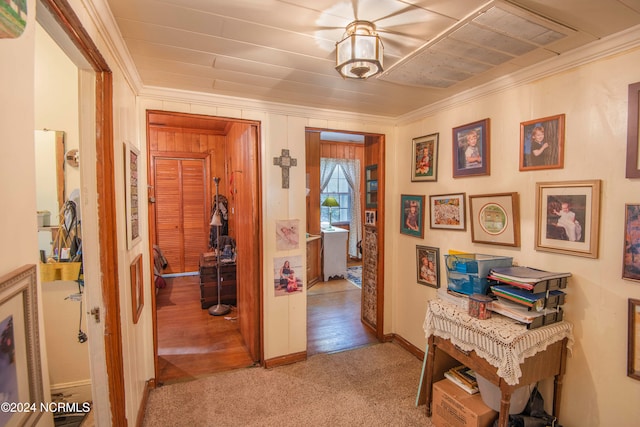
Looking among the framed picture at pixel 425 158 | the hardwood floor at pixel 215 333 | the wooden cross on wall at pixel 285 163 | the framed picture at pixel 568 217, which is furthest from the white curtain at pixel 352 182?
the framed picture at pixel 568 217

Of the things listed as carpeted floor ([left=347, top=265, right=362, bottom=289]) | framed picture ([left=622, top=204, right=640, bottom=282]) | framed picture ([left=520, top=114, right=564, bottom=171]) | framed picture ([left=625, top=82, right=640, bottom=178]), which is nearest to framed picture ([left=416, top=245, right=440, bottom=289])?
framed picture ([left=520, top=114, right=564, bottom=171])

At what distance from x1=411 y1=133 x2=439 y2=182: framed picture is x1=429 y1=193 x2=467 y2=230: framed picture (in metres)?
0.22

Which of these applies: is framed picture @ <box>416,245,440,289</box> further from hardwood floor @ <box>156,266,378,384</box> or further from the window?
the window

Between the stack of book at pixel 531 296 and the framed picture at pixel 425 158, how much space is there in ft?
3.83

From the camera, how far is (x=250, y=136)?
271 centimetres

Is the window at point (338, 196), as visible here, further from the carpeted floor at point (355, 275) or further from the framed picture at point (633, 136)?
the framed picture at point (633, 136)

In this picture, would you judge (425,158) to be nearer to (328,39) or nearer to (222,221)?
(328,39)

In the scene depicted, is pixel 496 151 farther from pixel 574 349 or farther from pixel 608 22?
pixel 574 349

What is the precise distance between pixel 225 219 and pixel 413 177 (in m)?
3.31

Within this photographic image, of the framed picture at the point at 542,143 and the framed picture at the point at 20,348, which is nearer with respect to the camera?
the framed picture at the point at 20,348

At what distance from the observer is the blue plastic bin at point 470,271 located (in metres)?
1.88

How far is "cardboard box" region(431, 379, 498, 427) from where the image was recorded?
1768 mm

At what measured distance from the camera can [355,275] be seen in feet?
18.8

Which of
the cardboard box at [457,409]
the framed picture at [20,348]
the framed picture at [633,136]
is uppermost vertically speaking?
the framed picture at [633,136]
